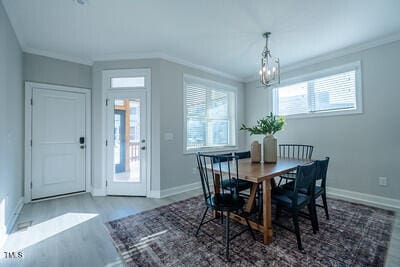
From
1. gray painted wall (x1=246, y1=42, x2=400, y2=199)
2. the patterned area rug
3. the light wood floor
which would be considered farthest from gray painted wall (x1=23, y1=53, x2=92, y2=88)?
gray painted wall (x1=246, y1=42, x2=400, y2=199)

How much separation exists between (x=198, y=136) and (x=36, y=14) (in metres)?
3.05

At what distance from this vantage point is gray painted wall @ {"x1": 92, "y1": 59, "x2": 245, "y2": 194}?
3336mm

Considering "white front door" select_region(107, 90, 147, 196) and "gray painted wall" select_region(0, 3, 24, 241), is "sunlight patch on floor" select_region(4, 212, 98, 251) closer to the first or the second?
"gray painted wall" select_region(0, 3, 24, 241)

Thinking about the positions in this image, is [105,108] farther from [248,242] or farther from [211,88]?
[248,242]

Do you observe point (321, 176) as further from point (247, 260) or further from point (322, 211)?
point (247, 260)

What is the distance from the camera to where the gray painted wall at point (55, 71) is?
10.1ft

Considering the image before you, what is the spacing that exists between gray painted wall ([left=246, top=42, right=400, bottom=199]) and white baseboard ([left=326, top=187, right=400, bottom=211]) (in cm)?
6

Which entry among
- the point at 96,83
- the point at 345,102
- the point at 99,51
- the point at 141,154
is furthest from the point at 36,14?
the point at 345,102

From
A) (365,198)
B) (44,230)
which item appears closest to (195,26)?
(44,230)

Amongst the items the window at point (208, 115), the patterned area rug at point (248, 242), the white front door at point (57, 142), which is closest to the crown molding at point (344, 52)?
the window at point (208, 115)

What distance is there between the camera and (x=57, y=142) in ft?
10.8

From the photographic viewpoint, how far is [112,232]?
2.12 meters

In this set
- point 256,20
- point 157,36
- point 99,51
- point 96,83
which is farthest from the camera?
point 96,83

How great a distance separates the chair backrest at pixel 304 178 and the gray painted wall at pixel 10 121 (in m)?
2.98
